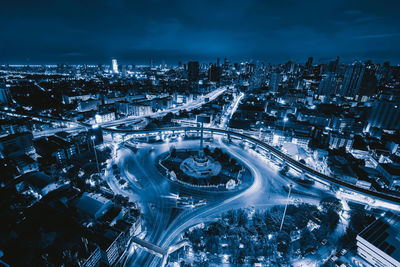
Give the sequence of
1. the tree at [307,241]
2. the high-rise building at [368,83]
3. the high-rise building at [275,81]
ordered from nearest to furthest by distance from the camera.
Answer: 1. the tree at [307,241]
2. the high-rise building at [368,83]
3. the high-rise building at [275,81]

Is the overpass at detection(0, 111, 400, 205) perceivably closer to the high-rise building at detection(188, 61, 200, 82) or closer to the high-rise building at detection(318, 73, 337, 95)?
the high-rise building at detection(318, 73, 337, 95)

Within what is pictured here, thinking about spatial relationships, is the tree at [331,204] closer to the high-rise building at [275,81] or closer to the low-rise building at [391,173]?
the low-rise building at [391,173]

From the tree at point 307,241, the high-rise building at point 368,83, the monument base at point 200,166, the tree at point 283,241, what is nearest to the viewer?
the tree at point 283,241

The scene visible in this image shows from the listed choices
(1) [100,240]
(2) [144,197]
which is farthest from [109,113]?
(1) [100,240]

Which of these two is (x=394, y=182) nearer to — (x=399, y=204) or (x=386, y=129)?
(x=399, y=204)

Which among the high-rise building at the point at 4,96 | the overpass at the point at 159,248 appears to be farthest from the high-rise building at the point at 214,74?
the overpass at the point at 159,248

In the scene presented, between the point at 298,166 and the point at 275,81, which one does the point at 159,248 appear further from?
the point at 275,81

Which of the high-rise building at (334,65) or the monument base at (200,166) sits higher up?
the high-rise building at (334,65)
